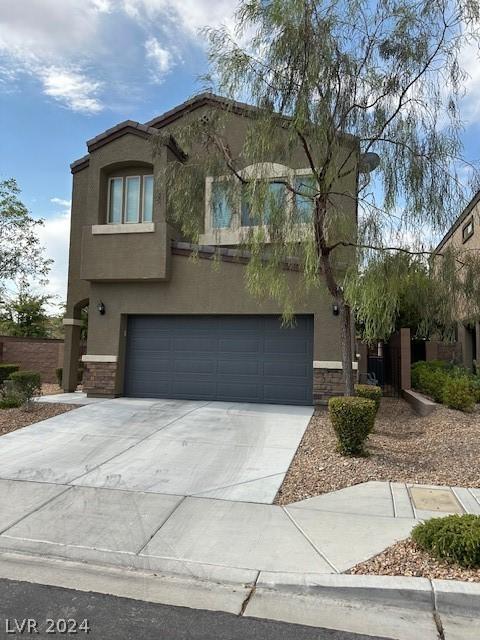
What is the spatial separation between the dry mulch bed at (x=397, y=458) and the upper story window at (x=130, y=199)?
7.04 meters

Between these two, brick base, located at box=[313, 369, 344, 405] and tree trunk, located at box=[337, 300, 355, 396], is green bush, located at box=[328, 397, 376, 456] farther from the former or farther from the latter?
brick base, located at box=[313, 369, 344, 405]

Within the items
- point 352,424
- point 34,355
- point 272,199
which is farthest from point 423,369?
point 34,355

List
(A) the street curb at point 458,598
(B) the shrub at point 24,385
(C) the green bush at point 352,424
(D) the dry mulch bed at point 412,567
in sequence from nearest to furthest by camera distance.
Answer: (A) the street curb at point 458,598 → (D) the dry mulch bed at point 412,567 → (C) the green bush at point 352,424 → (B) the shrub at point 24,385

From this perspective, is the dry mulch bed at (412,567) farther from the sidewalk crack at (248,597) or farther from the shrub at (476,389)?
the shrub at (476,389)

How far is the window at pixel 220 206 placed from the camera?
342 inches

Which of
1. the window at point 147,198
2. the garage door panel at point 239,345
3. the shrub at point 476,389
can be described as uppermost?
the window at point 147,198

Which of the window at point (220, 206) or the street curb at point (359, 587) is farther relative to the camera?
the window at point (220, 206)

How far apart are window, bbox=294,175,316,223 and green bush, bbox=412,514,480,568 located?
4.79m

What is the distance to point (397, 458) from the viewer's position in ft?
24.5

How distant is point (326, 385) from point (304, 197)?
516cm

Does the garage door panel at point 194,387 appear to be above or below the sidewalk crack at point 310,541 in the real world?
above

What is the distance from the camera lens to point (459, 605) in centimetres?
359

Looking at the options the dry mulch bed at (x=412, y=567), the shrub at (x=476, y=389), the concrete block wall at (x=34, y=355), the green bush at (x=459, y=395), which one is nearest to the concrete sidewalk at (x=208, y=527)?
the dry mulch bed at (x=412, y=567)

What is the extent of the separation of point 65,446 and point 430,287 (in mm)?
6321
